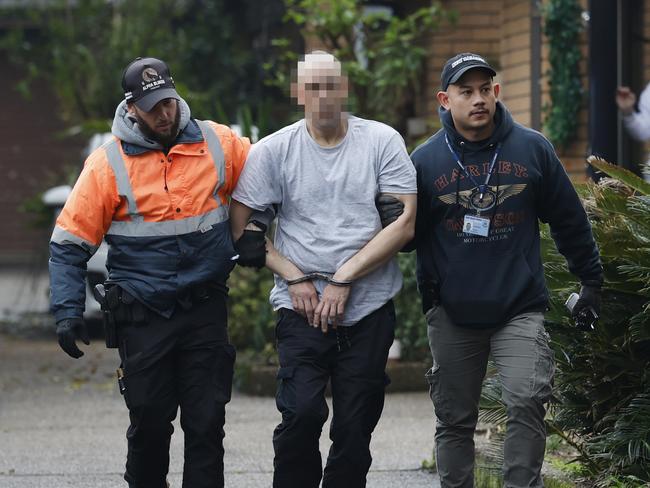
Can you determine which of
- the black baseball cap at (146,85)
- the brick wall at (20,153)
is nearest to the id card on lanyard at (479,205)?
the black baseball cap at (146,85)

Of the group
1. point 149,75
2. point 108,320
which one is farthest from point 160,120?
point 108,320

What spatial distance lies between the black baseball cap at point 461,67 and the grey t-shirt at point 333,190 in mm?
307

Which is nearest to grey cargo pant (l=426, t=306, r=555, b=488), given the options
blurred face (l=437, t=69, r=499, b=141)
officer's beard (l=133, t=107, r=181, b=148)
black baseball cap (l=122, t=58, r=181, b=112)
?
blurred face (l=437, t=69, r=499, b=141)

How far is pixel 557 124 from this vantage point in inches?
393

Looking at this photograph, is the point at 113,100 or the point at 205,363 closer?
the point at 205,363

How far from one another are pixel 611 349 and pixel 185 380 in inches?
67.1

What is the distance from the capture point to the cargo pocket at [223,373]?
214 inches

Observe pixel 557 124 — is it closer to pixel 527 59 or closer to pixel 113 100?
pixel 527 59

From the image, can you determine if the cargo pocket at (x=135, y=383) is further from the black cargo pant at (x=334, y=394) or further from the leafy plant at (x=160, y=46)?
the leafy plant at (x=160, y=46)

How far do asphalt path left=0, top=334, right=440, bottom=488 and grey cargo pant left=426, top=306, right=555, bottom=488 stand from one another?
1.38 m

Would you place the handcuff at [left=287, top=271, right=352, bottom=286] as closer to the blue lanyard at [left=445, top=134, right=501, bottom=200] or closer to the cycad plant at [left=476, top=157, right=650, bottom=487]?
the blue lanyard at [left=445, top=134, right=501, bottom=200]

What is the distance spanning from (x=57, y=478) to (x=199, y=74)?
11.2 m

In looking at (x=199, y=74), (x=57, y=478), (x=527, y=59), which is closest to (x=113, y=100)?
(x=199, y=74)

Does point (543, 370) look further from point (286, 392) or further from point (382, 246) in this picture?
point (286, 392)
